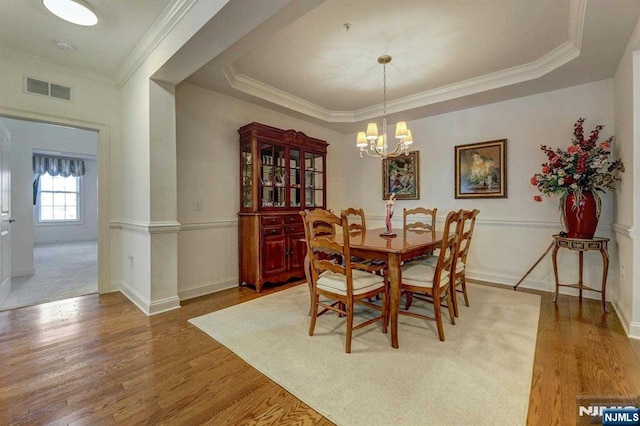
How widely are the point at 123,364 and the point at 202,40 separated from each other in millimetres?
2431

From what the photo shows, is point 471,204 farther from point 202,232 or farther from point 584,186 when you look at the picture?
point 202,232

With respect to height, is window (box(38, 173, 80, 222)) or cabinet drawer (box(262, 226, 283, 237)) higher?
window (box(38, 173, 80, 222))

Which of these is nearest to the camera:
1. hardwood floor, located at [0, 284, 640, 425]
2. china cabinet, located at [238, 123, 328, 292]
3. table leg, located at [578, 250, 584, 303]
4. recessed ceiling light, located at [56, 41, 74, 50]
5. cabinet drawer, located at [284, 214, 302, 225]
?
hardwood floor, located at [0, 284, 640, 425]

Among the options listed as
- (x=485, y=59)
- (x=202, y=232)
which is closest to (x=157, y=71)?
(x=202, y=232)

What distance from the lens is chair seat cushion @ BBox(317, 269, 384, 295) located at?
2.18m

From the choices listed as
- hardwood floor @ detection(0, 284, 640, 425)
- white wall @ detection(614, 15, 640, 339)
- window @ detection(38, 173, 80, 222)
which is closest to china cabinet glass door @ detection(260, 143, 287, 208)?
hardwood floor @ detection(0, 284, 640, 425)

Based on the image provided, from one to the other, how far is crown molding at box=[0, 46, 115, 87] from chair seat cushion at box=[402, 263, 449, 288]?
400 centimetres

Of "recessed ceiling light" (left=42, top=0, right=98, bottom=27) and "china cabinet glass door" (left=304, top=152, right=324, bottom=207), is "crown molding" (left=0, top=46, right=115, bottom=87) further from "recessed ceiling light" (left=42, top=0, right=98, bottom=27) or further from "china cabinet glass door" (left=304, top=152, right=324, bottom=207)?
"china cabinet glass door" (left=304, top=152, right=324, bottom=207)

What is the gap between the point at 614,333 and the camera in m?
2.31

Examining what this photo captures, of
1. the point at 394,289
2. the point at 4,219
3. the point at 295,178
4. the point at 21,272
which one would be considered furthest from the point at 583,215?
the point at 21,272

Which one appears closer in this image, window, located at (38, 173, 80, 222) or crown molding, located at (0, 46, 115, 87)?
crown molding, located at (0, 46, 115, 87)

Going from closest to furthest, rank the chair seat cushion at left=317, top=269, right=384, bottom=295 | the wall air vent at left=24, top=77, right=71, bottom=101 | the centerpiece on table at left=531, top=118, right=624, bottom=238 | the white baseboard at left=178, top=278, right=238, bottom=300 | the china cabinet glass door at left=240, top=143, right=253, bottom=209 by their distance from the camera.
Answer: the chair seat cushion at left=317, top=269, right=384, bottom=295 < the centerpiece on table at left=531, top=118, right=624, bottom=238 < the wall air vent at left=24, top=77, right=71, bottom=101 < the white baseboard at left=178, top=278, right=238, bottom=300 < the china cabinet glass door at left=240, top=143, right=253, bottom=209

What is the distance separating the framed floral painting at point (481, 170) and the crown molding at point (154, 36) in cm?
368

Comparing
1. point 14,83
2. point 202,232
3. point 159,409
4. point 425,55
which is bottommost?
point 159,409
